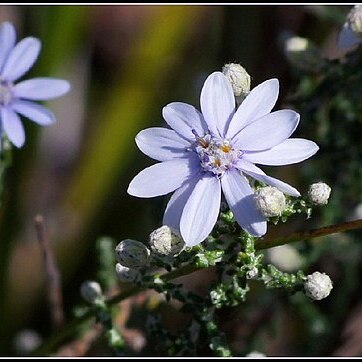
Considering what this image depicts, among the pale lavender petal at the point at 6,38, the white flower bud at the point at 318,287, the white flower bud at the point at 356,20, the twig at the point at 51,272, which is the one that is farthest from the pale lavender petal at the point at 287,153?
the pale lavender petal at the point at 6,38

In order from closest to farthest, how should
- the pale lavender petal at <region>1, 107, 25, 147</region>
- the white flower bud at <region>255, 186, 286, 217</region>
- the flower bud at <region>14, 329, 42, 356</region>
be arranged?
the white flower bud at <region>255, 186, 286, 217</region>, the pale lavender petal at <region>1, 107, 25, 147</region>, the flower bud at <region>14, 329, 42, 356</region>

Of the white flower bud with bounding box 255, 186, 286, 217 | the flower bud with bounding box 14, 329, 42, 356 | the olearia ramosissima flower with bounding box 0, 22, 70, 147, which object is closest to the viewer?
the white flower bud with bounding box 255, 186, 286, 217

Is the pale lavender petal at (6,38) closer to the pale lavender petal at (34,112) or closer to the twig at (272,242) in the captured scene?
the pale lavender petal at (34,112)

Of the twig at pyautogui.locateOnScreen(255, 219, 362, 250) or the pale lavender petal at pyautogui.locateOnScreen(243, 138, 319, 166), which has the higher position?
the pale lavender petal at pyautogui.locateOnScreen(243, 138, 319, 166)

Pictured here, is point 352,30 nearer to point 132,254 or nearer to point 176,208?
point 176,208

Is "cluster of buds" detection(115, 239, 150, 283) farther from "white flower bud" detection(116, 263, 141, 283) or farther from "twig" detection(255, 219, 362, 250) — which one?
"twig" detection(255, 219, 362, 250)

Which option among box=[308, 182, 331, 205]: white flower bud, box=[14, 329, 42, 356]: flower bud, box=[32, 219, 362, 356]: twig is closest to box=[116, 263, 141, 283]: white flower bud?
box=[32, 219, 362, 356]: twig
